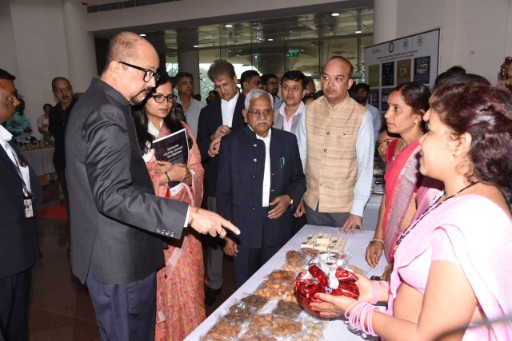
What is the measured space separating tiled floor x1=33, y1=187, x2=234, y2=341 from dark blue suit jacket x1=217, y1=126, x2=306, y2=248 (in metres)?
1.01

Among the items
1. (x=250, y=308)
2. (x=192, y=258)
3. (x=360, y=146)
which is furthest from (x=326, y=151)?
(x=250, y=308)

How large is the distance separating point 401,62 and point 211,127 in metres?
3.18

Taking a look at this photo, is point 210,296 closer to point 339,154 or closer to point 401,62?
point 339,154

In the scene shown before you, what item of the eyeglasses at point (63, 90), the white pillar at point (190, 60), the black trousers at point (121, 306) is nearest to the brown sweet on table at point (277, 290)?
the black trousers at point (121, 306)

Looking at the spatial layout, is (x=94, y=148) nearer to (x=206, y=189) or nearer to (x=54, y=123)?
(x=206, y=189)

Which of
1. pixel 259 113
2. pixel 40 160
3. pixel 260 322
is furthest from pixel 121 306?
pixel 40 160

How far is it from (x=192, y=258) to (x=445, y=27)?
4492 mm

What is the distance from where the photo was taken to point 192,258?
2.35 meters

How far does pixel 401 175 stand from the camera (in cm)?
201

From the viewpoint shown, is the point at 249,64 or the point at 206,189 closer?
the point at 206,189

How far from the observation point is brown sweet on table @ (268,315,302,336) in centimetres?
143

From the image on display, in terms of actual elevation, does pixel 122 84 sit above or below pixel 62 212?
above

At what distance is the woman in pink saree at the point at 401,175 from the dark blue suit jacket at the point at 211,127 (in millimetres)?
1363

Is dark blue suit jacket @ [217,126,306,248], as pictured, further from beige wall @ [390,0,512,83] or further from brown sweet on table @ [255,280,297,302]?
beige wall @ [390,0,512,83]
